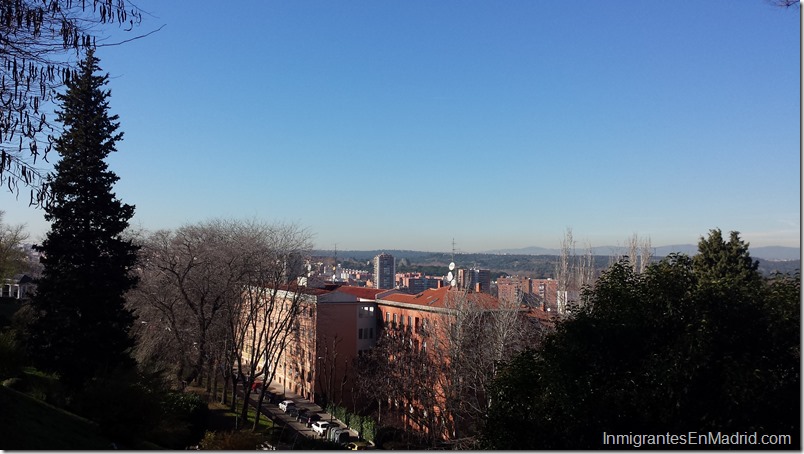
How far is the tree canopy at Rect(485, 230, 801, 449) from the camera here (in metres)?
5.93

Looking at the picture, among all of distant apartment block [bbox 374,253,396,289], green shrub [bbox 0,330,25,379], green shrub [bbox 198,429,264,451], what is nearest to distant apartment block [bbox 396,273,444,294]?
distant apartment block [bbox 374,253,396,289]

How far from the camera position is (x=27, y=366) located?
1259 cm

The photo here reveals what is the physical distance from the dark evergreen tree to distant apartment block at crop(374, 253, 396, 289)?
193 ft

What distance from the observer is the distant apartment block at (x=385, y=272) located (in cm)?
7338

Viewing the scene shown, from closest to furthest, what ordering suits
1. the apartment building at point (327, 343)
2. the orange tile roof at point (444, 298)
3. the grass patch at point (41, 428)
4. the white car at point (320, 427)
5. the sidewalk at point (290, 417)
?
the grass patch at point (41, 428)
the white car at point (320, 427)
the sidewalk at point (290, 417)
the orange tile roof at point (444, 298)
the apartment building at point (327, 343)

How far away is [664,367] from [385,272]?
69235 mm

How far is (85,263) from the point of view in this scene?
1344 cm

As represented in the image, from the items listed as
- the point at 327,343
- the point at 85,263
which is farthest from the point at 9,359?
the point at 327,343

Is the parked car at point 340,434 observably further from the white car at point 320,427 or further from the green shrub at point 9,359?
the green shrub at point 9,359

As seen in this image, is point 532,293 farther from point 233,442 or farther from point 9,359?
point 9,359

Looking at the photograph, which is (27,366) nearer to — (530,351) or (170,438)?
(170,438)

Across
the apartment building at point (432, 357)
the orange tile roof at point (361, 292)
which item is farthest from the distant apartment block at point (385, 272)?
the apartment building at point (432, 357)

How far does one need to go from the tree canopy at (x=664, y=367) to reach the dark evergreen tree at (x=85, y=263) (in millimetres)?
9341

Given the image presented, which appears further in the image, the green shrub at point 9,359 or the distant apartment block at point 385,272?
the distant apartment block at point 385,272
